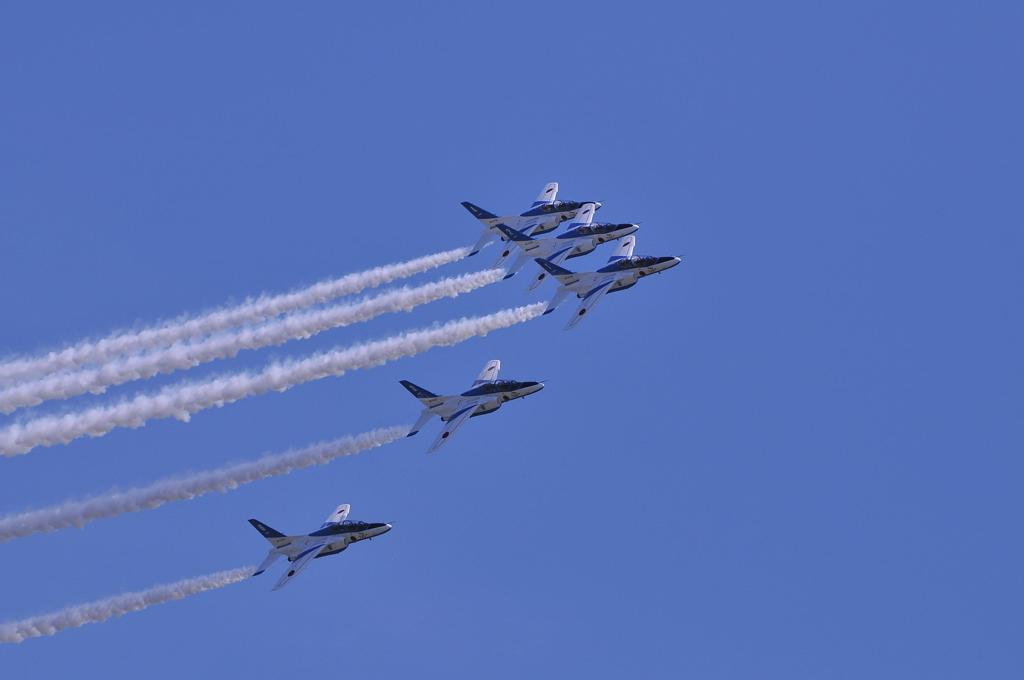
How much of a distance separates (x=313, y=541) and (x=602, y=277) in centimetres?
1807

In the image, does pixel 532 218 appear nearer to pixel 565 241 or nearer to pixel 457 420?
pixel 565 241

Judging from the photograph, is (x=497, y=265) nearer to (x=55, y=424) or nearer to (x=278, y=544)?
(x=278, y=544)

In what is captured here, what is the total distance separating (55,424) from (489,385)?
67.3 feet

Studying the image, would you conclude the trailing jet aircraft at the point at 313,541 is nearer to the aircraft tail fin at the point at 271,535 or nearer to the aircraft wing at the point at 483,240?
the aircraft tail fin at the point at 271,535

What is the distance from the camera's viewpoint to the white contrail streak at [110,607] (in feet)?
260

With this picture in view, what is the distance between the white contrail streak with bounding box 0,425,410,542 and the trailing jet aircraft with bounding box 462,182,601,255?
49.0ft

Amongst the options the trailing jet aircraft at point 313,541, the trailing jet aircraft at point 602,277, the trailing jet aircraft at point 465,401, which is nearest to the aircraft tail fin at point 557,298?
the trailing jet aircraft at point 602,277

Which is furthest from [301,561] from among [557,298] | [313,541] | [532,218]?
[532,218]

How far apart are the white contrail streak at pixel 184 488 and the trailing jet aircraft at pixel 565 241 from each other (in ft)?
45.2

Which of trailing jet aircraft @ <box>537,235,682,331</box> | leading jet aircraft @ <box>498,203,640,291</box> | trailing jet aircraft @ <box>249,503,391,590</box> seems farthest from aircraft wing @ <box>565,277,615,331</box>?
trailing jet aircraft @ <box>249,503,391,590</box>

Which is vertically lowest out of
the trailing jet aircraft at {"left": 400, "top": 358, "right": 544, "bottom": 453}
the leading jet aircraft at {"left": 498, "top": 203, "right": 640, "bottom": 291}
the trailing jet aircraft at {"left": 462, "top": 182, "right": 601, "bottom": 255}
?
the trailing jet aircraft at {"left": 400, "top": 358, "right": 544, "bottom": 453}

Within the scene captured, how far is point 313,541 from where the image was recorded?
8712 cm

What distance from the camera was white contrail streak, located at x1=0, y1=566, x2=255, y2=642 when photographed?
79.1 metres

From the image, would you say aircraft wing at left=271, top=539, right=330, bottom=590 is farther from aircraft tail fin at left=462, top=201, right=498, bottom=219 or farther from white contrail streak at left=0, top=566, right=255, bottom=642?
aircraft tail fin at left=462, top=201, right=498, bottom=219
